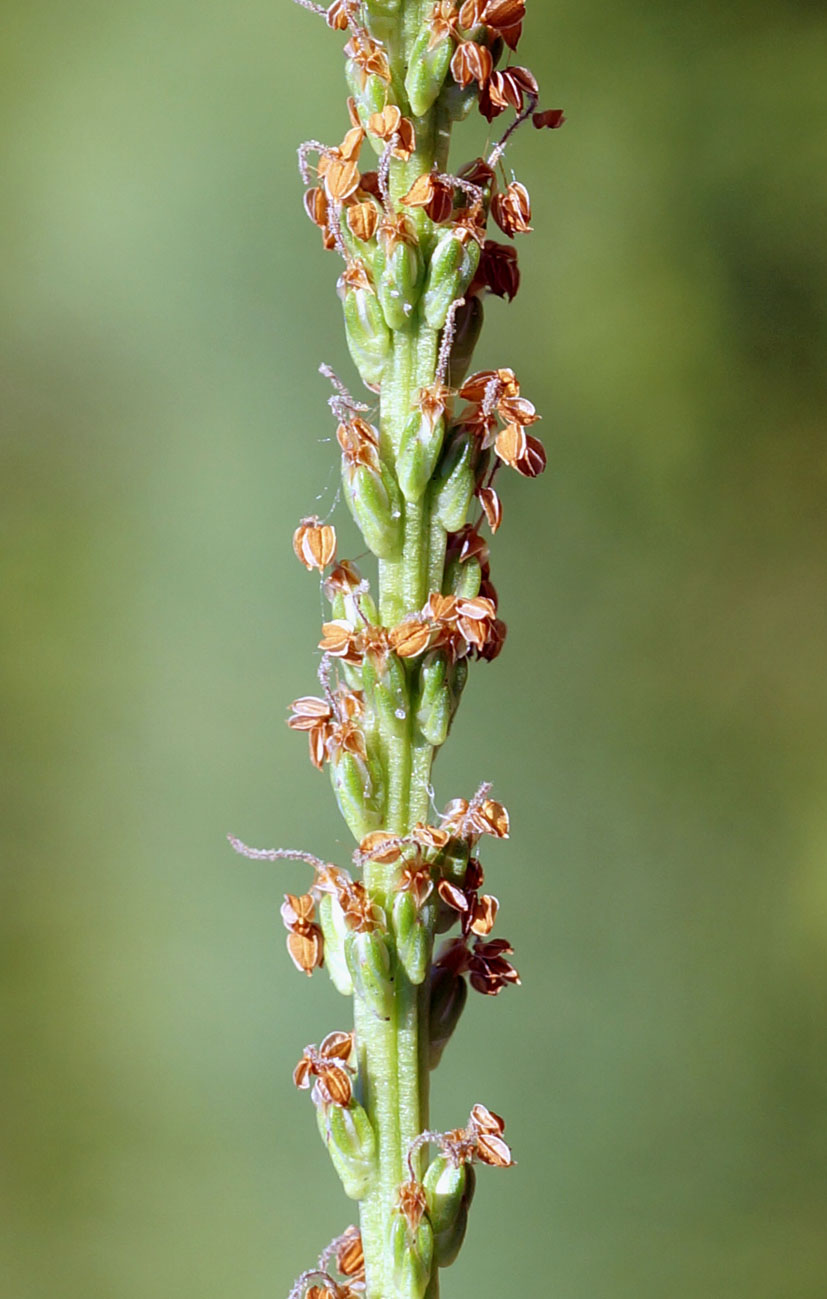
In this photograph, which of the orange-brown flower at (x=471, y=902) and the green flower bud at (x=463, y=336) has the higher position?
the green flower bud at (x=463, y=336)

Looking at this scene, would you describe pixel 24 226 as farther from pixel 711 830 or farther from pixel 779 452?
pixel 711 830

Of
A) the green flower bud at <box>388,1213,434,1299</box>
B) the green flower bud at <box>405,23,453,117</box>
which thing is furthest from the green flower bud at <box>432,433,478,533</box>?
the green flower bud at <box>388,1213,434,1299</box>

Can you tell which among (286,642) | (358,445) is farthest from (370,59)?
(286,642)

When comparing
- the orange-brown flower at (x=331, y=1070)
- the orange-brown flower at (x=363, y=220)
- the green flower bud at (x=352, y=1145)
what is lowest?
the green flower bud at (x=352, y=1145)

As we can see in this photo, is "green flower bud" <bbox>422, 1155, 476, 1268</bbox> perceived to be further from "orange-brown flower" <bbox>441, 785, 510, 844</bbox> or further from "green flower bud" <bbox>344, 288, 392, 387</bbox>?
"green flower bud" <bbox>344, 288, 392, 387</bbox>

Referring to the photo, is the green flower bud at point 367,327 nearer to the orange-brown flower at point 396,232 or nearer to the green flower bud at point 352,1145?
the orange-brown flower at point 396,232

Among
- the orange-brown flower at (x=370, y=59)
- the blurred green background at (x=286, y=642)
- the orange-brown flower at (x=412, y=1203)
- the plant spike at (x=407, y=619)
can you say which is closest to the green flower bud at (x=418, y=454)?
the plant spike at (x=407, y=619)

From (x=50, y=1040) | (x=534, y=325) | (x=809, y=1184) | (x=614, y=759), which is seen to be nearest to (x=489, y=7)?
(x=534, y=325)
